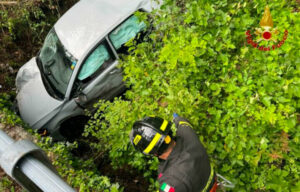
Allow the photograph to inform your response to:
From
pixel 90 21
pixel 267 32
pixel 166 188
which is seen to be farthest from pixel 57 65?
pixel 267 32

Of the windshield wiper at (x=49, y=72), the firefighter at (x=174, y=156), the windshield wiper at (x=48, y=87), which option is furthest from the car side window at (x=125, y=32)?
the firefighter at (x=174, y=156)

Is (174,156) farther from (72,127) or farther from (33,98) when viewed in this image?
(33,98)

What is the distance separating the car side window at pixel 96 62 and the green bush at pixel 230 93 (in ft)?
3.47

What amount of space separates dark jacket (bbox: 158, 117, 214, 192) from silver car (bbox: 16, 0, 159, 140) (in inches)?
89.7

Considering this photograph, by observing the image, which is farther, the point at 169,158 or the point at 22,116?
the point at 22,116

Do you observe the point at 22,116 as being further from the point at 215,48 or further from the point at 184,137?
the point at 215,48

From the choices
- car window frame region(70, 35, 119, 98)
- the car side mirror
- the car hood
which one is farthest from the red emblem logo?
the car hood

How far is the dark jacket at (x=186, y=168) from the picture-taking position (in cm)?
178

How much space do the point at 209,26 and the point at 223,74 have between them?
648 mm

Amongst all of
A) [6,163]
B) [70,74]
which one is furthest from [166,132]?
[70,74]

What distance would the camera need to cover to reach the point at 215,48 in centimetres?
264

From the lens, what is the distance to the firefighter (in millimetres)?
1787

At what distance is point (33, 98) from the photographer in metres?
3.92

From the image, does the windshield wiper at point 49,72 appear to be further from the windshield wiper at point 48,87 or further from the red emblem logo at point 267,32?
the red emblem logo at point 267,32
